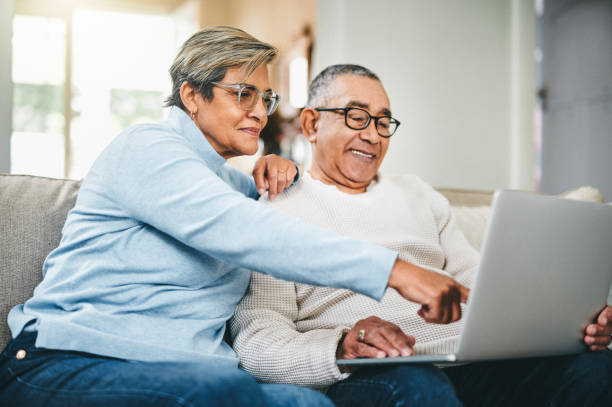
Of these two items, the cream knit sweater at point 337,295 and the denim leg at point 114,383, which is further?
the cream knit sweater at point 337,295

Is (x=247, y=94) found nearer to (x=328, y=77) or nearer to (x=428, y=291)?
(x=328, y=77)

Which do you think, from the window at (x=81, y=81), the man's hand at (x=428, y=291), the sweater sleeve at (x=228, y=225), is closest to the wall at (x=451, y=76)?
the sweater sleeve at (x=228, y=225)

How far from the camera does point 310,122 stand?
66.6 inches

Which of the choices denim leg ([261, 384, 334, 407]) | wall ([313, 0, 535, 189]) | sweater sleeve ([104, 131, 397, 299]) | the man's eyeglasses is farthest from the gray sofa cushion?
wall ([313, 0, 535, 189])

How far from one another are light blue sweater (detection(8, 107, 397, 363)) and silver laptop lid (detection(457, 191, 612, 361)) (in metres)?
0.16

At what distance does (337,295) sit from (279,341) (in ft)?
0.82

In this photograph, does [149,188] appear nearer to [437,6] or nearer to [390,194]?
[390,194]

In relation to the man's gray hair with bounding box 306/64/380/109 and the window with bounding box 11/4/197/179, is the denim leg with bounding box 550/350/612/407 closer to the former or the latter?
the man's gray hair with bounding box 306/64/380/109

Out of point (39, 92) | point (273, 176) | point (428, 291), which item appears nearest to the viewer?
point (428, 291)

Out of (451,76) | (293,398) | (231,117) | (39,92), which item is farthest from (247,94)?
(39,92)

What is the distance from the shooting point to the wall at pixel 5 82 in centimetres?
211

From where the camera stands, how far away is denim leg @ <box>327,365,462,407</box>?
0.96 meters

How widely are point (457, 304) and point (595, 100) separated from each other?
4.15m

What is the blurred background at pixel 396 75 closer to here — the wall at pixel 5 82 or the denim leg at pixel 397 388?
the wall at pixel 5 82
